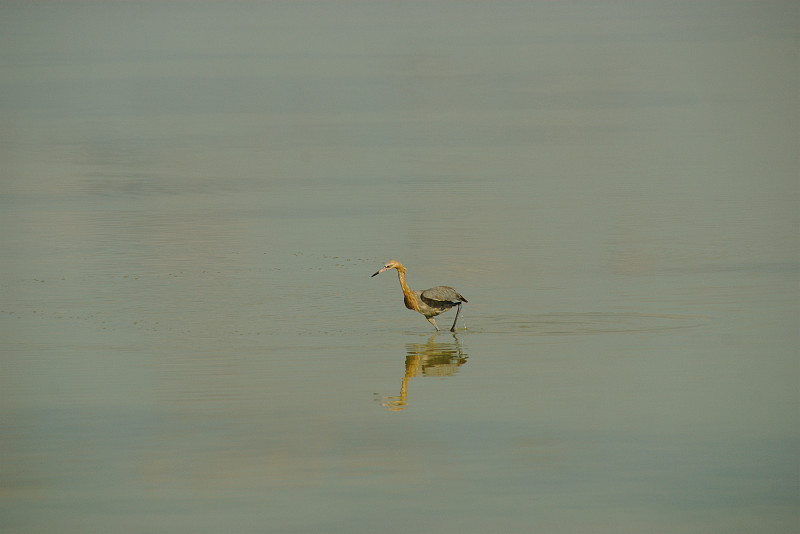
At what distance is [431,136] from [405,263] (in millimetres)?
12664

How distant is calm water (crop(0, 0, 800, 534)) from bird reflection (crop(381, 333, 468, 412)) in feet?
0.18

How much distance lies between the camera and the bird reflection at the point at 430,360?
1301cm

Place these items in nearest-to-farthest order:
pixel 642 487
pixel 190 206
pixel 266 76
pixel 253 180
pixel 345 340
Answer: pixel 642 487, pixel 345 340, pixel 190 206, pixel 253 180, pixel 266 76

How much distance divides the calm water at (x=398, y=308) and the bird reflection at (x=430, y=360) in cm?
5

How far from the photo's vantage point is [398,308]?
16797mm

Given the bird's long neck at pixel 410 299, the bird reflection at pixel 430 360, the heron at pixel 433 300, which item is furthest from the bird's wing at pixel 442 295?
the bird reflection at pixel 430 360

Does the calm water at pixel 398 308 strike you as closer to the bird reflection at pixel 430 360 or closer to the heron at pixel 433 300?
the bird reflection at pixel 430 360

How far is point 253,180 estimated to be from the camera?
2630 cm

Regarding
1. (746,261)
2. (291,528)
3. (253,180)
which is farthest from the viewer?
(253,180)

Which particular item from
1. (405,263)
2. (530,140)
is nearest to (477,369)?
Result: (405,263)

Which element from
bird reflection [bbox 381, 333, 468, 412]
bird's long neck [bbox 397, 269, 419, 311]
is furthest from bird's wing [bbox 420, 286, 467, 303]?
bird reflection [bbox 381, 333, 468, 412]

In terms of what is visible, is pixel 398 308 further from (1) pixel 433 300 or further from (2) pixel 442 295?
(2) pixel 442 295

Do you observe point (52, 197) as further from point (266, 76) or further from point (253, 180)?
point (266, 76)

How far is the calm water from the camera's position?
10.1 metres
